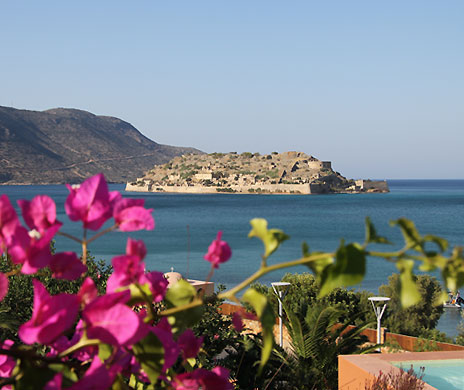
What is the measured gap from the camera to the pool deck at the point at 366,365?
6.85m

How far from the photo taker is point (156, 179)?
139500 mm

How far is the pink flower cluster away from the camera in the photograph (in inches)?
28.0

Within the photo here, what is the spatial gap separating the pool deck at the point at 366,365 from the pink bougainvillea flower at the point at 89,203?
6.34 metres

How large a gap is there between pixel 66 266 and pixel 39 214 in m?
0.09

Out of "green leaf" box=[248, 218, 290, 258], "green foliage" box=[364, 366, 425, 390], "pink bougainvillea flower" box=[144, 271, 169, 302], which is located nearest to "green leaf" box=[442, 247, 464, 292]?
"green leaf" box=[248, 218, 290, 258]

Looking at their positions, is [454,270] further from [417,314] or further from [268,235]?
[417,314]

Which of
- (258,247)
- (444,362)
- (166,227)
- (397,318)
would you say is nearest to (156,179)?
(166,227)

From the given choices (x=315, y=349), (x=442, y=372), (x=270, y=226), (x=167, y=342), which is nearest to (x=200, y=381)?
(x=167, y=342)

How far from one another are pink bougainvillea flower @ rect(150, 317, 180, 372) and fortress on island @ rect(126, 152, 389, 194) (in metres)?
117

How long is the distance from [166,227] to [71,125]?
133680mm

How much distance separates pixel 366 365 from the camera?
708cm

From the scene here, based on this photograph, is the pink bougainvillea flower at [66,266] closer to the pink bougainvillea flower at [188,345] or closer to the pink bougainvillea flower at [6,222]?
the pink bougainvillea flower at [6,222]

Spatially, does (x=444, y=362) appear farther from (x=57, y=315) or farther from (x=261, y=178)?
(x=261, y=178)

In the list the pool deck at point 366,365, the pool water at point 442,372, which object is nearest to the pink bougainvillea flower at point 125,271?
the pool deck at point 366,365
